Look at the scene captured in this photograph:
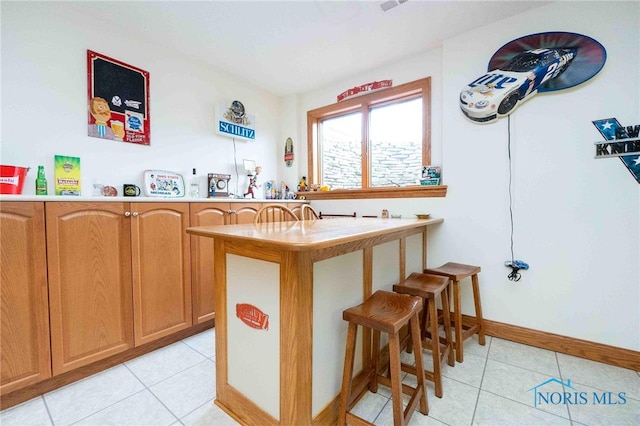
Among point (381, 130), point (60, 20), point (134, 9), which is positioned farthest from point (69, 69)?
point (381, 130)

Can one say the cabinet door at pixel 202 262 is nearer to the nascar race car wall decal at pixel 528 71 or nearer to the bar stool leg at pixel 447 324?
the bar stool leg at pixel 447 324

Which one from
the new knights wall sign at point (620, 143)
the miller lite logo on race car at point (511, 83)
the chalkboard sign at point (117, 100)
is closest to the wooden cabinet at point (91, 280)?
the chalkboard sign at point (117, 100)

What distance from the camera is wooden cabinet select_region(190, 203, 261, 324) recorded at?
2146 millimetres

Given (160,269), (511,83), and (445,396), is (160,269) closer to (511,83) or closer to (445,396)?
(445,396)

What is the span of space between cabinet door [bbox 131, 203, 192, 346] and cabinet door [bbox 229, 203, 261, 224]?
1.43ft

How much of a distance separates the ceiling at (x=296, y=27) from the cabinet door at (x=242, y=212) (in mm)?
1495

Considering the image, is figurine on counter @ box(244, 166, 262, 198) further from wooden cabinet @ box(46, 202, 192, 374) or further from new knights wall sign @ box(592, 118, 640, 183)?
new knights wall sign @ box(592, 118, 640, 183)

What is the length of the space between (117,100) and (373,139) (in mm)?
2489

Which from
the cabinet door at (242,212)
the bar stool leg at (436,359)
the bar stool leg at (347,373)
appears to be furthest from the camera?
the cabinet door at (242,212)

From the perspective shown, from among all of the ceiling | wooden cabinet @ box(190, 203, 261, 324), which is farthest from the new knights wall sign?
wooden cabinet @ box(190, 203, 261, 324)

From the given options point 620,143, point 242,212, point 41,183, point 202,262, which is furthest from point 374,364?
point 41,183

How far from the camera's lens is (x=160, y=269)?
1.95 m

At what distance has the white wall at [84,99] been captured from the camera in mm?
1732

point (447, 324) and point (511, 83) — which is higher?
point (511, 83)
